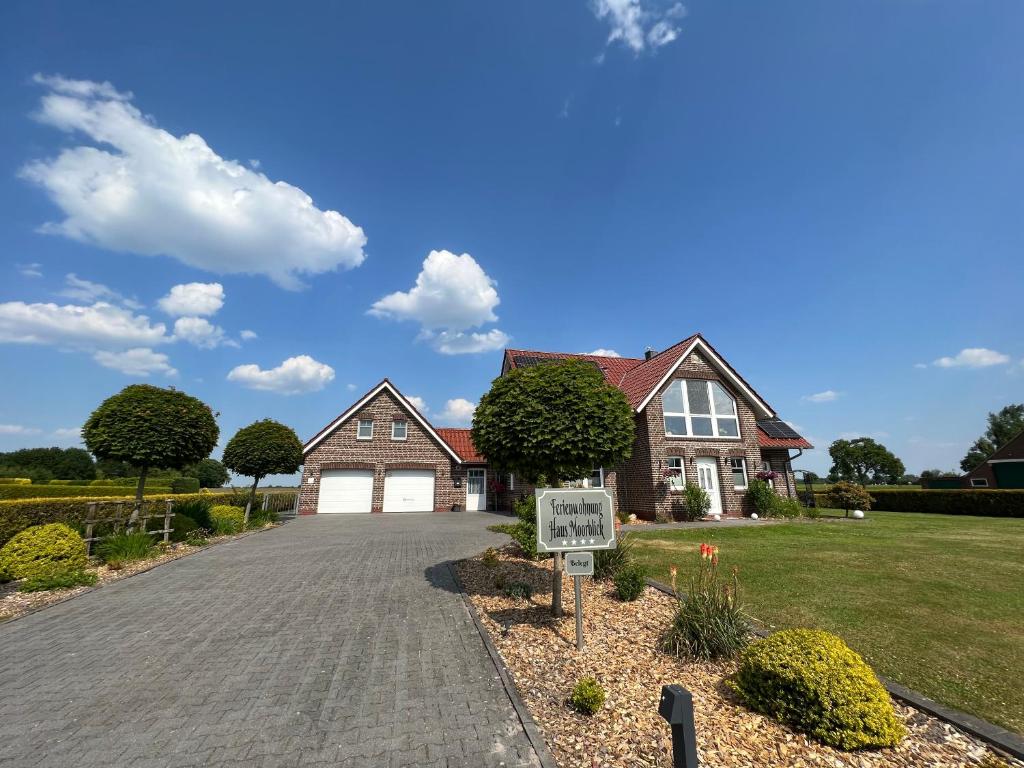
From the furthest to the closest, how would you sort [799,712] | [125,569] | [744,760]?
[125,569], [799,712], [744,760]

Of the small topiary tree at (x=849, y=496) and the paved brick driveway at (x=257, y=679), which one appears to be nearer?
the paved brick driveway at (x=257, y=679)

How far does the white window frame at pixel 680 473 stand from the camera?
1694 cm

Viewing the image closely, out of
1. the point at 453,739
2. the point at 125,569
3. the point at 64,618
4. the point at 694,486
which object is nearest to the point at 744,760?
the point at 453,739

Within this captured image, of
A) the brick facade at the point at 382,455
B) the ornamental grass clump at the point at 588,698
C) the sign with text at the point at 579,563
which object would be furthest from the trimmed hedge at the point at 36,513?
the ornamental grass clump at the point at 588,698

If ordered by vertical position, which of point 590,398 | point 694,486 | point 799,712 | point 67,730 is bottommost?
point 67,730

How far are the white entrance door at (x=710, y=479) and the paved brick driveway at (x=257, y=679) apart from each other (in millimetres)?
13164

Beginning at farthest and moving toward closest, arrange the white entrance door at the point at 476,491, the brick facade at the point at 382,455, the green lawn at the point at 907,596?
the white entrance door at the point at 476,491
the brick facade at the point at 382,455
the green lawn at the point at 907,596

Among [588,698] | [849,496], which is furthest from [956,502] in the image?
[588,698]

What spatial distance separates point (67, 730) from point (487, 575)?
6.06m

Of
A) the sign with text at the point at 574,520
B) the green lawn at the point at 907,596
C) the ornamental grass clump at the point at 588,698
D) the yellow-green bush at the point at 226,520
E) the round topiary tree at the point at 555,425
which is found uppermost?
the round topiary tree at the point at 555,425

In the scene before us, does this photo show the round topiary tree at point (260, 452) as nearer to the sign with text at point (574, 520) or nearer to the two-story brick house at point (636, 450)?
the two-story brick house at point (636, 450)

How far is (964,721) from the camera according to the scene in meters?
3.38

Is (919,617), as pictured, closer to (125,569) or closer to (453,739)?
(453,739)

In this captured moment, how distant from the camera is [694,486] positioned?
54.9ft
